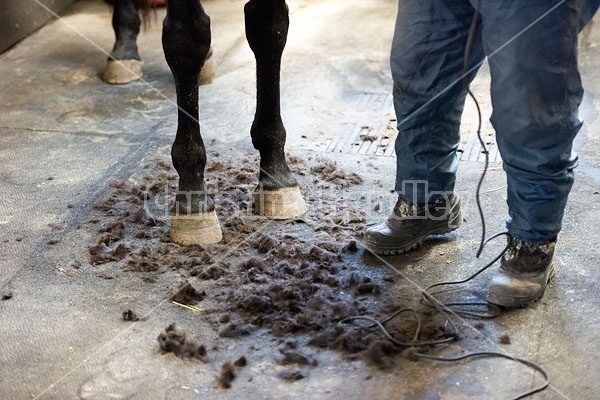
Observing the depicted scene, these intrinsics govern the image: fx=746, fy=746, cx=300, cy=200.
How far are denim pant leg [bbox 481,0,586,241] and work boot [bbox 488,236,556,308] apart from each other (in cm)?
3

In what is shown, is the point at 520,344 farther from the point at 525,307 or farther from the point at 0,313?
Result: the point at 0,313

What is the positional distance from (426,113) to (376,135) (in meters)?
0.76

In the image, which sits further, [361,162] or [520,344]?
[361,162]

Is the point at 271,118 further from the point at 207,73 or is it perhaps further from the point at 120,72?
the point at 120,72

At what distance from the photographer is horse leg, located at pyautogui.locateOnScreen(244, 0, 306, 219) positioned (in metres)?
1.79

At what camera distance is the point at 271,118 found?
6.20 feet

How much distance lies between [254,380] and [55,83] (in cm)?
189

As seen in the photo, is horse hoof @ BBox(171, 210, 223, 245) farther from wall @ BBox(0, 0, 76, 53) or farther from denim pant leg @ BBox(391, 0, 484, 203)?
wall @ BBox(0, 0, 76, 53)

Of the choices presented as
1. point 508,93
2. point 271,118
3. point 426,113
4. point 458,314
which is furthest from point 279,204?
point 508,93

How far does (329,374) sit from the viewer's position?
1.34 m

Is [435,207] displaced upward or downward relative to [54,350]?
upward

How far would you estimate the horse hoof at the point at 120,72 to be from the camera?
9.34 feet

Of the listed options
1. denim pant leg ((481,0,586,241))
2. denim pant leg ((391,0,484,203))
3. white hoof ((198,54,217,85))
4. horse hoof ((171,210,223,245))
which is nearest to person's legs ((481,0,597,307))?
denim pant leg ((481,0,586,241))

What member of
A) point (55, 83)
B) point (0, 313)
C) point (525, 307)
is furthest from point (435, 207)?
point (55, 83)
